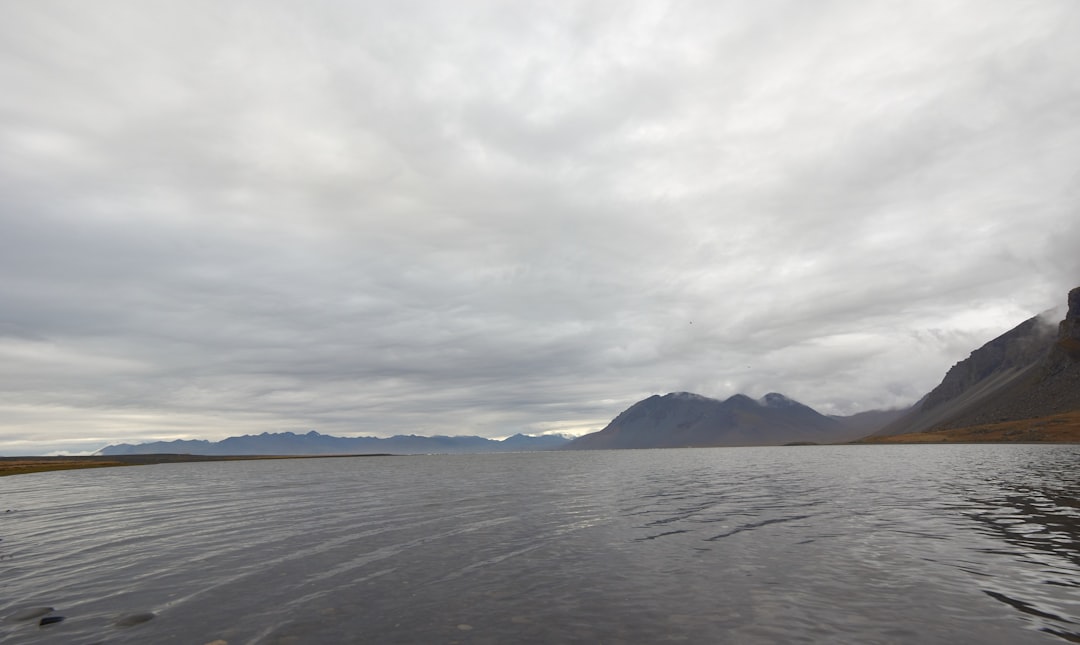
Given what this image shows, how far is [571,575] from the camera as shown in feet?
80.4

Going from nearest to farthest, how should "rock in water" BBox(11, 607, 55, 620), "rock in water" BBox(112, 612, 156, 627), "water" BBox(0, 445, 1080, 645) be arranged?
"water" BBox(0, 445, 1080, 645) < "rock in water" BBox(112, 612, 156, 627) < "rock in water" BBox(11, 607, 55, 620)

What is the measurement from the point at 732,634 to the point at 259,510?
51556 mm

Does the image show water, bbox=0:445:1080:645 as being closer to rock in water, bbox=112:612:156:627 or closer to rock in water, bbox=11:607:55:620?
rock in water, bbox=112:612:156:627

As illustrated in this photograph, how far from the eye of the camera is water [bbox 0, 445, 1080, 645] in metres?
17.6

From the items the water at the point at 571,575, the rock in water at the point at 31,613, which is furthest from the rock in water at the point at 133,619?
the rock in water at the point at 31,613

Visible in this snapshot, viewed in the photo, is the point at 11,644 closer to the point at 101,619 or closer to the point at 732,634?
the point at 101,619

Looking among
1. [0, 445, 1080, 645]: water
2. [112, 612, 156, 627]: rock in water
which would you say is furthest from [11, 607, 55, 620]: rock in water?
[112, 612, 156, 627]: rock in water

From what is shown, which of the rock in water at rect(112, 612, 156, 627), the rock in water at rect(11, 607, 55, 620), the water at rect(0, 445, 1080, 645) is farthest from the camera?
the rock in water at rect(11, 607, 55, 620)

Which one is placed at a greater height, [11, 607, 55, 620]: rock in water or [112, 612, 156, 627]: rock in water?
[11, 607, 55, 620]: rock in water

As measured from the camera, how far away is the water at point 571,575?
1764 cm

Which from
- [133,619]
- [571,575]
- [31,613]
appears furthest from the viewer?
[571,575]

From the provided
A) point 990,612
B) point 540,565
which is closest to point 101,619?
point 540,565

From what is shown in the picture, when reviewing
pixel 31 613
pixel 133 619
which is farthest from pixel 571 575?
pixel 31 613

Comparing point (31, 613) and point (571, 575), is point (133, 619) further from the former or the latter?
point (571, 575)
